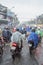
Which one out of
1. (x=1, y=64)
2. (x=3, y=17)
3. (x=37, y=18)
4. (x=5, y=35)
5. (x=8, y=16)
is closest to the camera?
(x=1, y=64)

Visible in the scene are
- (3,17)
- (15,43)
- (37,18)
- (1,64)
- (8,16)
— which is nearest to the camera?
(1,64)

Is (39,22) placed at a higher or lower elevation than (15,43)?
lower

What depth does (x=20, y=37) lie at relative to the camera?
1262 cm

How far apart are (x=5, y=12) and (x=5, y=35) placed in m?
74.4

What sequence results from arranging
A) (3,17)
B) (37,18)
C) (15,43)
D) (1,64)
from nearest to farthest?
(1,64)
(15,43)
(3,17)
(37,18)

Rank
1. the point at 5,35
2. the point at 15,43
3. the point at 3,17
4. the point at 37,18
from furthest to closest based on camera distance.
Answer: the point at 37,18, the point at 3,17, the point at 5,35, the point at 15,43

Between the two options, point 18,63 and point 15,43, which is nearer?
point 18,63

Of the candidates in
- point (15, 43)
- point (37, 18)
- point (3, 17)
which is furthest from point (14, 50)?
point (37, 18)

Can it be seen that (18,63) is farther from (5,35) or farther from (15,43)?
(5,35)

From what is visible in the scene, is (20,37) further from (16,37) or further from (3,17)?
(3,17)

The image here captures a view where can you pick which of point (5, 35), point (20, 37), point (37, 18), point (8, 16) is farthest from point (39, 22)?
point (20, 37)

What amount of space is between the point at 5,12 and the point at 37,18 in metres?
17.3

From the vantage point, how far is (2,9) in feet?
304

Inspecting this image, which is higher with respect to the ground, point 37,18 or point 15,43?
point 15,43
